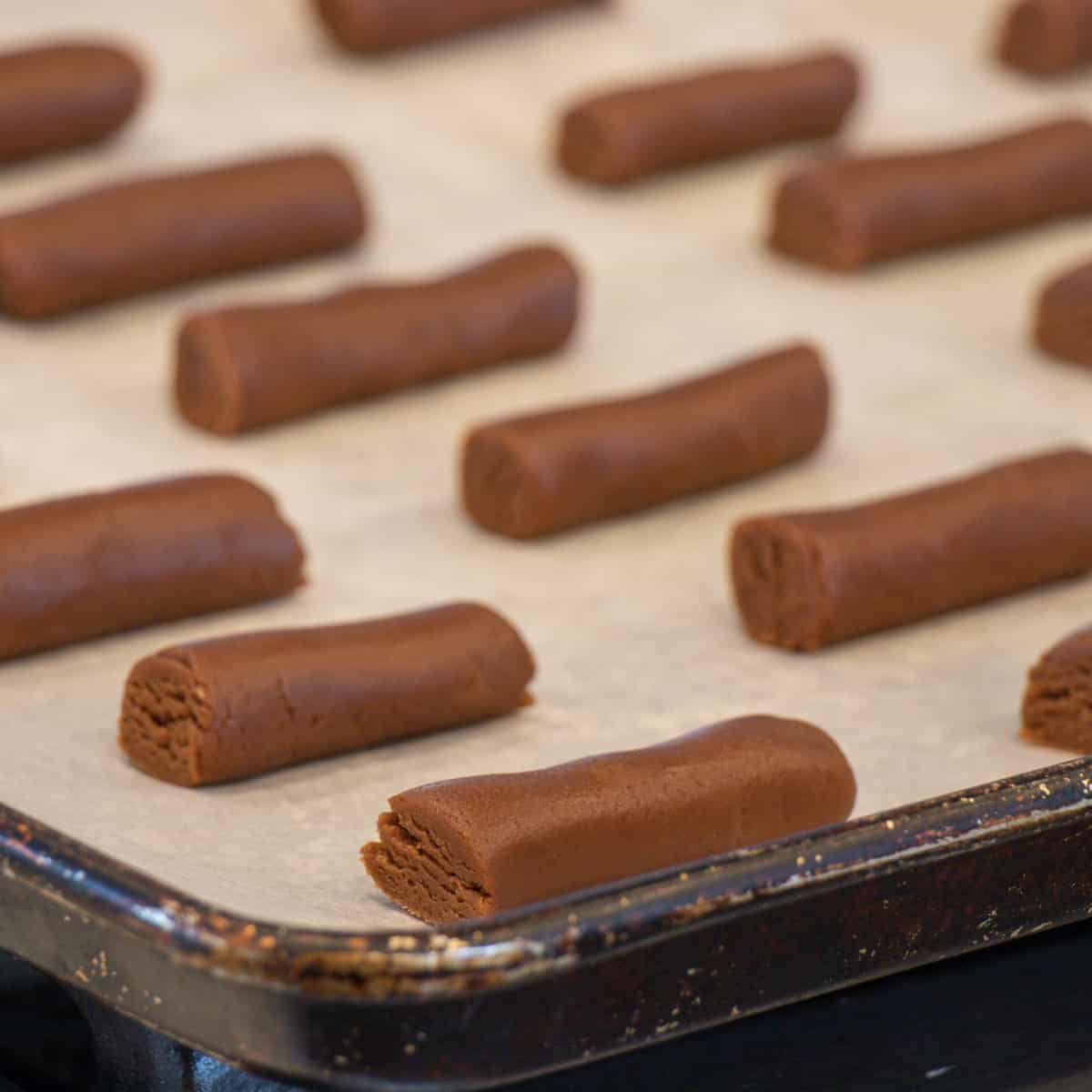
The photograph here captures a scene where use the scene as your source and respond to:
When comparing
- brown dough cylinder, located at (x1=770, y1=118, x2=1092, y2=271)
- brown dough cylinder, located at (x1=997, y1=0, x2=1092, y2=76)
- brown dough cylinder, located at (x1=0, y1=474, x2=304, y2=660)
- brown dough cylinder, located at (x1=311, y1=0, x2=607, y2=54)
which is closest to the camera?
brown dough cylinder, located at (x1=0, y1=474, x2=304, y2=660)

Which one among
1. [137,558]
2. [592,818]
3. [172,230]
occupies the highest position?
[172,230]

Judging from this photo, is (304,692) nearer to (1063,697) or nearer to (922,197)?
(1063,697)

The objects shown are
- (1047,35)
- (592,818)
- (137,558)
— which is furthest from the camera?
(1047,35)

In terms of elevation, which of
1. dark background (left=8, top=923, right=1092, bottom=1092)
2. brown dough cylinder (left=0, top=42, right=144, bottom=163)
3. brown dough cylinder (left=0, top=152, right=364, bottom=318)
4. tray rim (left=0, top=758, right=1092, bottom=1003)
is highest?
brown dough cylinder (left=0, top=42, right=144, bottom=163)

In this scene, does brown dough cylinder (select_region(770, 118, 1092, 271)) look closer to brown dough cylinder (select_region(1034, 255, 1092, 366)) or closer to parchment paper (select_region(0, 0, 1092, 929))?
parchment paper (select_region(0, 0, 1092, 929))

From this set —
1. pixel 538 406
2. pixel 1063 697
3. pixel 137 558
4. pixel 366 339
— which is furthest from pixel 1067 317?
pixel 137 558

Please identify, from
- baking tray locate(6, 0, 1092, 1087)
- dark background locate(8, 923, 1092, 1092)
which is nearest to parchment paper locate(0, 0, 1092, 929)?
baking tray locate(6, 0, 1092, 1087)

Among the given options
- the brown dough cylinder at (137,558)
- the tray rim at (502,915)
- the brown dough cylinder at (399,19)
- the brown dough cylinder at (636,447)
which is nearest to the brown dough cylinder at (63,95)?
the brown dough cylinder at (399,19)
